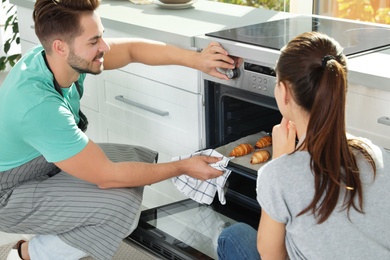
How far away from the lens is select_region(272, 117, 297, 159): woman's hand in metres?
1.89

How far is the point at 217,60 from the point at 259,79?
16 cm

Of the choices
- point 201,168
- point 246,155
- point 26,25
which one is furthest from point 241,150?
point 26,25

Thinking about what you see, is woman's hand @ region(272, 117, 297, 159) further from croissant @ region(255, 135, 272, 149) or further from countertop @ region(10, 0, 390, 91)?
croissant @ region(255, 135, 272, 149)

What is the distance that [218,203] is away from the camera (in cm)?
251

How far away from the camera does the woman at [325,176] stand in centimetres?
159

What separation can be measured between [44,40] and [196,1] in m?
0.88

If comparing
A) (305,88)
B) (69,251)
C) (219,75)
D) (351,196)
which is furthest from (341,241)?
(69,251)

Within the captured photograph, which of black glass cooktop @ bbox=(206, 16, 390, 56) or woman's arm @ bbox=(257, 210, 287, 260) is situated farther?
black glass cooktop @ bbox=(206, 16, 390, 56)

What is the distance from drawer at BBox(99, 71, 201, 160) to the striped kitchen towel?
21 cm

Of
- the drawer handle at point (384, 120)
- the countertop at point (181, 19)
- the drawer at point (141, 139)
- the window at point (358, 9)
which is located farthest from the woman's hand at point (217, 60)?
the window at point (358, 9)

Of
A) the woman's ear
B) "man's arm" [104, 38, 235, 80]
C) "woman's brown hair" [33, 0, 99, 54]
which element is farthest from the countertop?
the woman's ear

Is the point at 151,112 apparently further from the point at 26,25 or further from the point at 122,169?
the point at 26,25

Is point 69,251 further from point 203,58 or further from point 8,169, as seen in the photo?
point 203,58

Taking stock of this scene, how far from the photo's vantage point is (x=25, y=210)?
2406 mm
